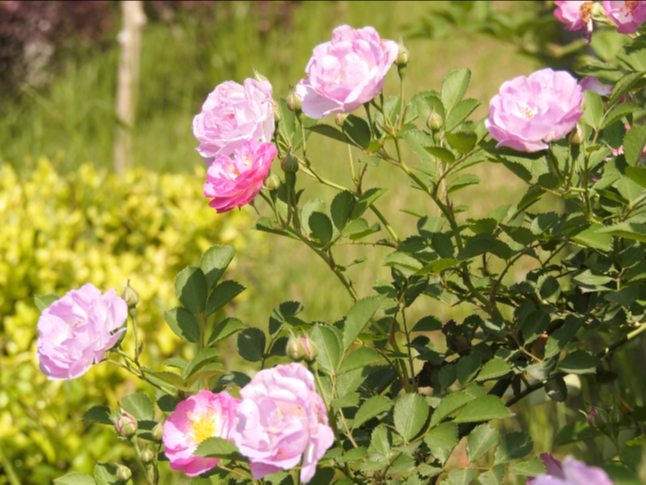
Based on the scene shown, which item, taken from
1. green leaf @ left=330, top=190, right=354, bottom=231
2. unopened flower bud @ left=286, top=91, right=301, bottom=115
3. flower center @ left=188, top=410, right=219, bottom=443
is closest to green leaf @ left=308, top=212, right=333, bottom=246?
green leaf @ left=330, top=190, right=354, bottom=231

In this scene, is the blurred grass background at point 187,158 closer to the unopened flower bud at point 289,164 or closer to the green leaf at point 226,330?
the green leaf at point 226,330

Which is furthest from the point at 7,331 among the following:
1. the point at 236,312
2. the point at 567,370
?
the point at 567,370

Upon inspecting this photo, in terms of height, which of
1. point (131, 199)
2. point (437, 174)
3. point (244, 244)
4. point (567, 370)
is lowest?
point (244, 244)

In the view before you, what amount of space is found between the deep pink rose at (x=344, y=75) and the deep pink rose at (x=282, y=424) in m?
0.29

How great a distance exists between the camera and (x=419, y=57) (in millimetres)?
5367

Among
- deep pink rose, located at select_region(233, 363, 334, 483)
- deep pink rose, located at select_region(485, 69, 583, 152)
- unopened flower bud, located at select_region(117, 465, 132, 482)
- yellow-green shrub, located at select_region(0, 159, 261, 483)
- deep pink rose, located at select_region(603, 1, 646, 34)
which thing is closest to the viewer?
deep pink rose, located at select_region(233, 363, 334, 483)

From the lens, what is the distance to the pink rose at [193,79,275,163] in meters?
0.68

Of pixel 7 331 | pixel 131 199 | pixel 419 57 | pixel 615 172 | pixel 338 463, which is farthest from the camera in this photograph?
pixel 419 57

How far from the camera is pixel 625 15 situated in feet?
2.80

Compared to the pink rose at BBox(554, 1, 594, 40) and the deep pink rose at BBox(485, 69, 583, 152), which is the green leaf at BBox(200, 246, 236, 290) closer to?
the deep pink rose at BBox(485, 69, 583, 152)

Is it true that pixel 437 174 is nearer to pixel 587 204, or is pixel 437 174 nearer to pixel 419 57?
pixel 587 204

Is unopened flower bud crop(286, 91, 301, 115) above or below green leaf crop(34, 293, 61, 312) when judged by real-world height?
above

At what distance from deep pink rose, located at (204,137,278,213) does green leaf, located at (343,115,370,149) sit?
0.10m

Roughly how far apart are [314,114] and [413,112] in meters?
0.19
